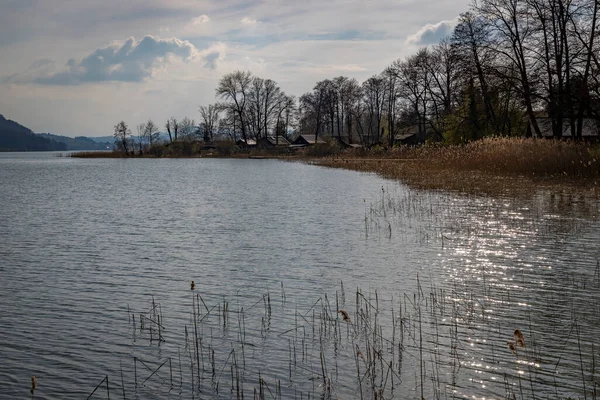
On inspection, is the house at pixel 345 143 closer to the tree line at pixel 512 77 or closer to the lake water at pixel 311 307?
the tree line at pixel 512 77

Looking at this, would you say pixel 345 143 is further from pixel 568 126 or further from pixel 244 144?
pixel 568 126

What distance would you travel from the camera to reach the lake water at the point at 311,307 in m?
7.22

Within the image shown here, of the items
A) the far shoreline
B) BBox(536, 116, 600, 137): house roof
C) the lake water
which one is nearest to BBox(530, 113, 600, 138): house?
BBox(536, 116, 600, 137): house roof

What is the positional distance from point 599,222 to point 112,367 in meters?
14.3

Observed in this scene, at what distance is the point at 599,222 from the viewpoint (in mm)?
16875

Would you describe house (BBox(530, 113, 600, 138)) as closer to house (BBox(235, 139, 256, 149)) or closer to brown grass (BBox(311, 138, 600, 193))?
brown grass (BBox(311, 138, 600, 193))

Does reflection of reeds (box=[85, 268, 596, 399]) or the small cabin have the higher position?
the small cabin

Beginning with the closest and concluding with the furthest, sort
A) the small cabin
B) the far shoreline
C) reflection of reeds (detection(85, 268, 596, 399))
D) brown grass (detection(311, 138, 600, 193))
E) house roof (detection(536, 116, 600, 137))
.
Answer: reflection of reeds (detection(85, 268, 596, 399)), the far shoreline, brown grass (detection(311, 138, 600, 193)), the small cabin, house roof (detection(536, 116, 600, 137))

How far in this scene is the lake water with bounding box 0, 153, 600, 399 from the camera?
7219mm

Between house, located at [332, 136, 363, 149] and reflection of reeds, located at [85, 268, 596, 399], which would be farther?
house, located at [332, 136, 363, 149]

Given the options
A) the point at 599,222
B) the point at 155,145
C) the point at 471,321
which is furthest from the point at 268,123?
the point at 471,321

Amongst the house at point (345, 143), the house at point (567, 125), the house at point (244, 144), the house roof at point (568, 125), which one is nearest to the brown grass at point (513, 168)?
the house at point (567, 125)

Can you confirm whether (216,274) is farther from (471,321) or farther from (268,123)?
(268,123)

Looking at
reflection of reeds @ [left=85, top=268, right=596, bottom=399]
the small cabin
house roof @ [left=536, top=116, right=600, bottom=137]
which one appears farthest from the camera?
house roof @ [left=536, top=116, right=600, bottom=137]
